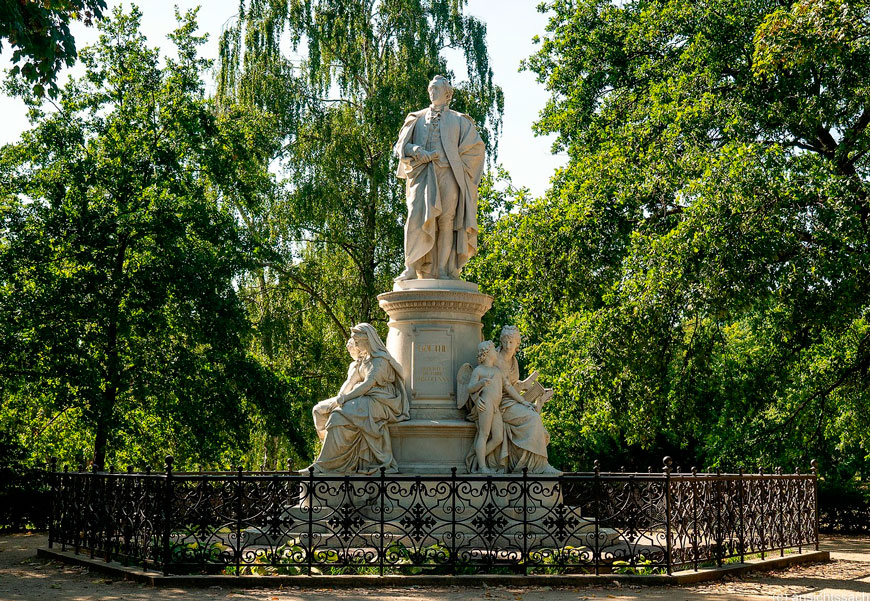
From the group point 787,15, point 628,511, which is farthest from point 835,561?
point 787,15

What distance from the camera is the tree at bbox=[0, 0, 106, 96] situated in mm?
7832

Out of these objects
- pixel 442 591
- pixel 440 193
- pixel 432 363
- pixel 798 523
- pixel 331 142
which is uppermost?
pixel 331 142

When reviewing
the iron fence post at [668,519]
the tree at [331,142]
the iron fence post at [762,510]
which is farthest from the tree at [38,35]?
the tree at [331,142]

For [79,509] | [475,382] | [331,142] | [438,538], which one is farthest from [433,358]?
[331,142]

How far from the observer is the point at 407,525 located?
33.0ft

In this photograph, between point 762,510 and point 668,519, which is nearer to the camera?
point 668,519

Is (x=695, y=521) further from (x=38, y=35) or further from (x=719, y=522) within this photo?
(x=38, y=35)

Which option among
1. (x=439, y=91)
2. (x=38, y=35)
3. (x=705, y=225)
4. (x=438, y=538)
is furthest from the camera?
(x=705, y=225)

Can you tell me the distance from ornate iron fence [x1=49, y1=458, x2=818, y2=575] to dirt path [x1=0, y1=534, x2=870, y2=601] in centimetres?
42

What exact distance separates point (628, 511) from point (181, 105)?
14025mm

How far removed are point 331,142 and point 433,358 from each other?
44.5 feet

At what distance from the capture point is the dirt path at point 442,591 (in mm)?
8828

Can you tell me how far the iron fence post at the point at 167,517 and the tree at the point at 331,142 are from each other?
13.8 m

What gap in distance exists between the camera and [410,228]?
42.2ft
